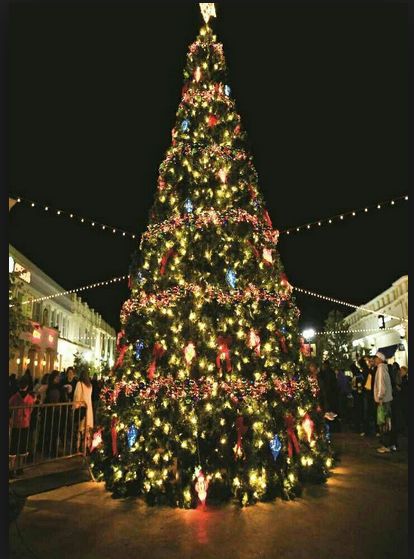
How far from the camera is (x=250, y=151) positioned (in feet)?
23.8

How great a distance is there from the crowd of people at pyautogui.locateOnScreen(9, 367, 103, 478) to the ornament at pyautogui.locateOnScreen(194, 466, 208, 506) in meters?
2.67

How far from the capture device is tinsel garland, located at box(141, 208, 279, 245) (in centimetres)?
651

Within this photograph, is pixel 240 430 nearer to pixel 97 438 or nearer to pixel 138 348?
pixel 138 348

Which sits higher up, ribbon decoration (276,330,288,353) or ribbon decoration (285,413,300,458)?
ribbon decoration (276,330,288,353)

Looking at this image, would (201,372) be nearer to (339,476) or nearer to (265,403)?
(265,403)

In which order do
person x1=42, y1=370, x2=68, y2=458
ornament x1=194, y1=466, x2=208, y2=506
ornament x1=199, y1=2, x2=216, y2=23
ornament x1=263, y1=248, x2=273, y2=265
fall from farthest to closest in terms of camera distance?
person x1=42, y1=370, x2=68, y2=458 → ornament x1=199, y1=2, x2=216, y2=23 → ornament x1=263, y1=248, x2=273, y2=265 → ornament x1=194, y1=466, x2=208, y2=506

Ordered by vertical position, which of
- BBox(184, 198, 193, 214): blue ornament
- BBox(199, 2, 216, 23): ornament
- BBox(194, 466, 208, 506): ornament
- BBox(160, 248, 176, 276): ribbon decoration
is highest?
BBox(199, 2, 216, 23): ornament

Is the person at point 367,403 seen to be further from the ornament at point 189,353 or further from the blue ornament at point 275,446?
the ornament at point 189,353

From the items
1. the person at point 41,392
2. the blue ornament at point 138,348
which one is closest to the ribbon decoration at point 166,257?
the blue ornament at point 138,348

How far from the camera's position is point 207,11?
7746 millimetres

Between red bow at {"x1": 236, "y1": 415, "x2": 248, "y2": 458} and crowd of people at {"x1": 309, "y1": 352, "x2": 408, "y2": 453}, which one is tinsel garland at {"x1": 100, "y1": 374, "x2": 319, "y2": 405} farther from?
crowd of people at {"x1": 309, "y1": 352, "x2": 408, "y2": 453}

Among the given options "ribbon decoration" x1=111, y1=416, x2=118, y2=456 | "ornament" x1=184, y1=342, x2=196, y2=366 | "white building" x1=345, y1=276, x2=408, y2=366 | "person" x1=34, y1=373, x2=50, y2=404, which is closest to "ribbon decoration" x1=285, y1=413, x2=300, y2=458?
"ornament" x1=184, y1=342, x2=196, y2=366

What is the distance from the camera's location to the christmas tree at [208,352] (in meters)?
5.65

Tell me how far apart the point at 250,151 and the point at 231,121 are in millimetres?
588
